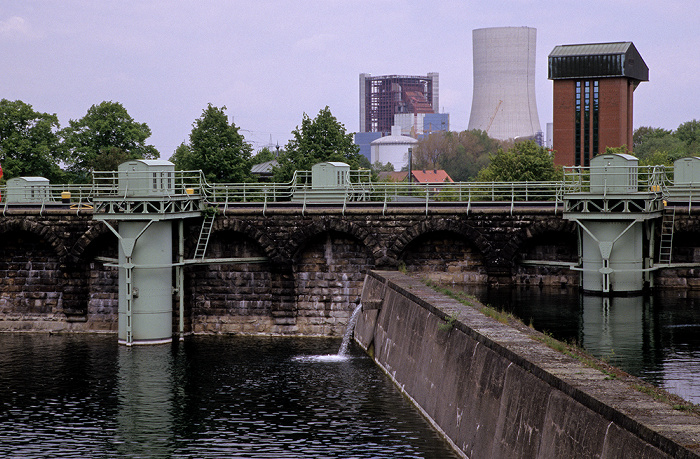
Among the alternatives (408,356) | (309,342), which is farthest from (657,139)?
(408,356)

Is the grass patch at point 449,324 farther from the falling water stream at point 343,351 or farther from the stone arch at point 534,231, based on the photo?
the stone arch at point 534,231

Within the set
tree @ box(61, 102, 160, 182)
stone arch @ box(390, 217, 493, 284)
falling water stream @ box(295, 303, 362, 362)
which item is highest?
tree @ box(61, 102, 160, 182)

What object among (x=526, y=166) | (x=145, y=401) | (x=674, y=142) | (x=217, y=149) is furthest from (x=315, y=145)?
(x=674, y=142)

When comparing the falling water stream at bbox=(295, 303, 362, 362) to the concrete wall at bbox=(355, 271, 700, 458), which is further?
the falling water stream at bbox=(295, 303, 362, 362)

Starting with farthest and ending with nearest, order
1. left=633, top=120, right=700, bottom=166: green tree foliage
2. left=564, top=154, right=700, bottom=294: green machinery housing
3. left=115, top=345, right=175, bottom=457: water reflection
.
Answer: left=633, top=120, right=700, bottom=166: green tree foliage, left=564, top=154, right=700, bottom=294: green machinery housing, left=115, top=345, right=175, bottom=457: water reflection

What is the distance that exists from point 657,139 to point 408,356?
328 feet

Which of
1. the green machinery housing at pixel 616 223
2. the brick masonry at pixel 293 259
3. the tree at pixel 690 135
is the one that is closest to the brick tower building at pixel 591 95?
the tree at pixel 690 135

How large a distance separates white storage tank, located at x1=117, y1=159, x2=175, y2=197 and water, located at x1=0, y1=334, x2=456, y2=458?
7.24 metres

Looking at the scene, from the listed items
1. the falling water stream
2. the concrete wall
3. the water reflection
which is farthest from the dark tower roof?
the concrete wall

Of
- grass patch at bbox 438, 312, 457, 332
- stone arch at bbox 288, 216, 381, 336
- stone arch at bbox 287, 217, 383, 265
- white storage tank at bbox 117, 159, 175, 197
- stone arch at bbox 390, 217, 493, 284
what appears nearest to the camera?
grass patch at bbox 438, 312, 457, 332

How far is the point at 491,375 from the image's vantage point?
19875 mm

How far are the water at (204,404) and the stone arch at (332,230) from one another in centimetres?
477

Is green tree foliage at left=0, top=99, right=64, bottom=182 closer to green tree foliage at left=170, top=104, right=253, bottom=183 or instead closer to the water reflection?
green tree foliage at left=170, top=104, right=253, bottom=183

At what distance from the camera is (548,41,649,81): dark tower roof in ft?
323
